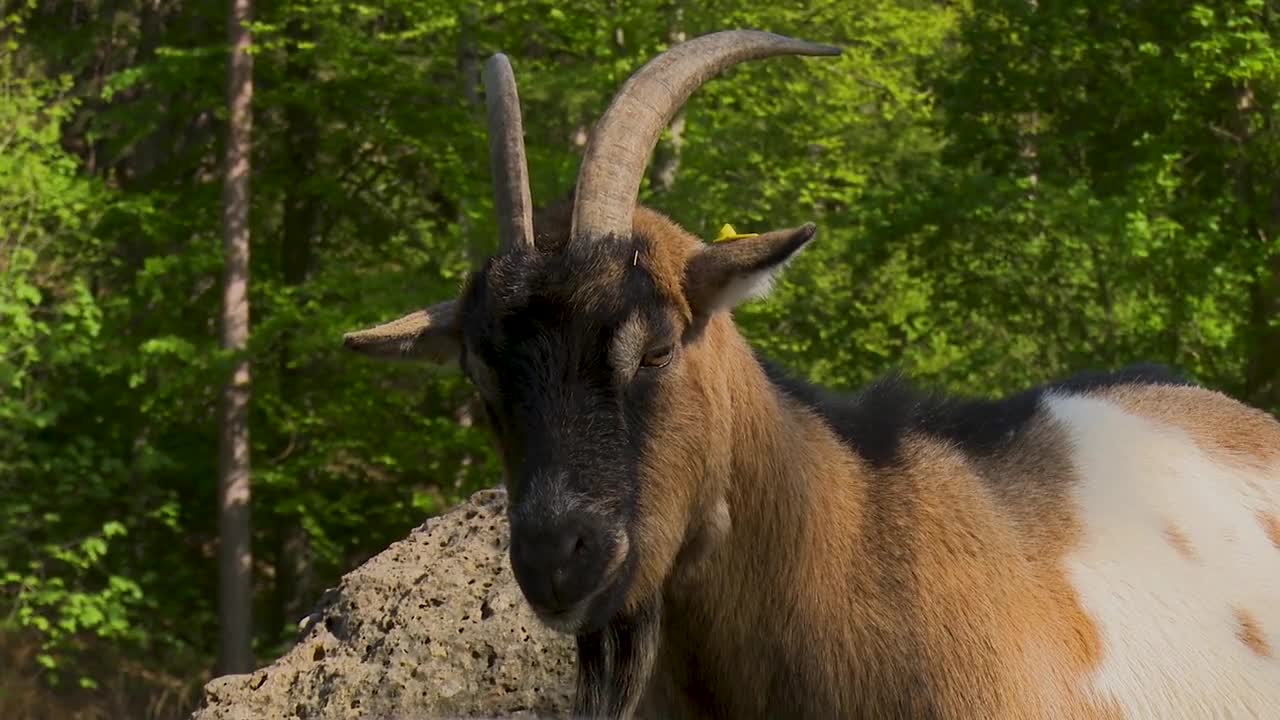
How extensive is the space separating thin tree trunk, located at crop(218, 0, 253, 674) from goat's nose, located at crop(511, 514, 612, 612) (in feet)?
56.4

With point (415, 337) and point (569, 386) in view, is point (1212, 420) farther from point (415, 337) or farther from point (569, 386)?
point (415, 337)

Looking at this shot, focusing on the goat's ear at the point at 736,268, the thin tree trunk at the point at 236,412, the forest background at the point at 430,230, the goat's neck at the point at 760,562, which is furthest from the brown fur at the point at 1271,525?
the thin tree trunk at the point at 236,412

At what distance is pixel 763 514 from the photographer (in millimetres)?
4488

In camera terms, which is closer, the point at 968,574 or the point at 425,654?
the point at 968,574

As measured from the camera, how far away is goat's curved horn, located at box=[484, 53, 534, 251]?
448cm

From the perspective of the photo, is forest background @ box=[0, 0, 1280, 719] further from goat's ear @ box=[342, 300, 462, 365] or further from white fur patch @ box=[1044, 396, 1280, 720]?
goat's ear @ box=[342, 300, 462, 365]

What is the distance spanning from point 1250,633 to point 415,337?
103 inches

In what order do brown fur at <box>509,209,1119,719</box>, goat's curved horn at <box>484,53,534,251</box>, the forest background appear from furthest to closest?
1. the forest background
2. goat's curved horn at <box>484,53,534,251</box>
3. brown fur at <box>509,209,1119,719</box>

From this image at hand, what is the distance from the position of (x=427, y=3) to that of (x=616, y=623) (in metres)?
16.2

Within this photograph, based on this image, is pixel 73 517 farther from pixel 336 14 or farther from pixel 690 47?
pixel 690 47

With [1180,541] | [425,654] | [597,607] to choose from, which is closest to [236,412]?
[425,654]

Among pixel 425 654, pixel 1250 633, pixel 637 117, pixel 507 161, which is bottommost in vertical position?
pixel 425 654

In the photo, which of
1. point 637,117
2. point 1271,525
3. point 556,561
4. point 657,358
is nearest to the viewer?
point 556,561

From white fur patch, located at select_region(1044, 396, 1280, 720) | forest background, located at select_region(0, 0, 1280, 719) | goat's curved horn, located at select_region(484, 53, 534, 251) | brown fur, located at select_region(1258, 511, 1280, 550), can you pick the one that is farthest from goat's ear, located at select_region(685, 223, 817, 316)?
forest background, located at select_region(0, 0, 1280, 719)
